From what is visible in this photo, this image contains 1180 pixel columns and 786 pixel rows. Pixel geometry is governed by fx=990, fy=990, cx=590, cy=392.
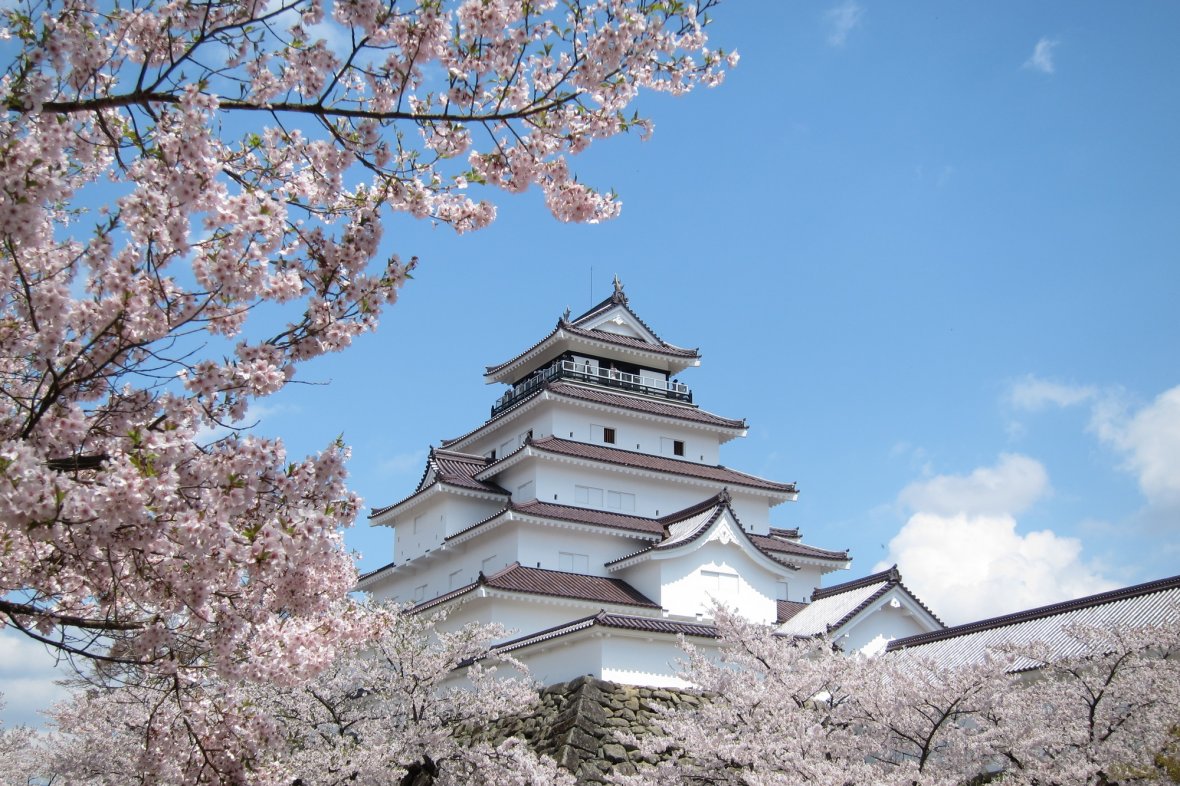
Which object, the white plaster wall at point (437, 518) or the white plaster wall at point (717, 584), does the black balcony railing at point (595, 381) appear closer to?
the white plaster wall at point (437, 518)

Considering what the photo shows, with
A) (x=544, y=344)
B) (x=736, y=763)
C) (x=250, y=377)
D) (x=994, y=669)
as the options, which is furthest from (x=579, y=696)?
(x=250, y=377)

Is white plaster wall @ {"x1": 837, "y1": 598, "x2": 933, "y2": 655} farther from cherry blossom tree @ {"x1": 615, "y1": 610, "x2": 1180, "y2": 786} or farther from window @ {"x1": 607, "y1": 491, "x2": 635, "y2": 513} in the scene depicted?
cherry blossom tree @ {"x1": 615, "y1": 610, "x2": 1180, "y2": 786}

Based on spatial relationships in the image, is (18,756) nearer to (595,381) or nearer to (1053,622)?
(595,381)

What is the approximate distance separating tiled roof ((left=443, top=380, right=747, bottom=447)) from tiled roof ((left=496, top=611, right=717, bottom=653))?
8628 mm

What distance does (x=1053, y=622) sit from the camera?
22.4 m

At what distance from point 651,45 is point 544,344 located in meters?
26.7

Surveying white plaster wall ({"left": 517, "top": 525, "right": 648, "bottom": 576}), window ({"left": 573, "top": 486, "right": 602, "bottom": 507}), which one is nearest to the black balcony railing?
window ({"left": 573, "top": 486, "right": 602, "bottom": 507})

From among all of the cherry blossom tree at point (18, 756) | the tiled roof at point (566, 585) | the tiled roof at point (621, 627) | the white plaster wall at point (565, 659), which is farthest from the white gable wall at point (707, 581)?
the cherry blossom tree at point (18, 756)

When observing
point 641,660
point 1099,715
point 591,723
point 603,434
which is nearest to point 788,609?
point 603,434

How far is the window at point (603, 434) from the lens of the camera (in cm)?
3167

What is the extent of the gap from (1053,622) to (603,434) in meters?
14.3

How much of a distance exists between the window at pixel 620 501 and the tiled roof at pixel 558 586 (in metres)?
2.82

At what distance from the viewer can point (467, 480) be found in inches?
1215

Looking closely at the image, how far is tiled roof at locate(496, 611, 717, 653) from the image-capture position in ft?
73.8
